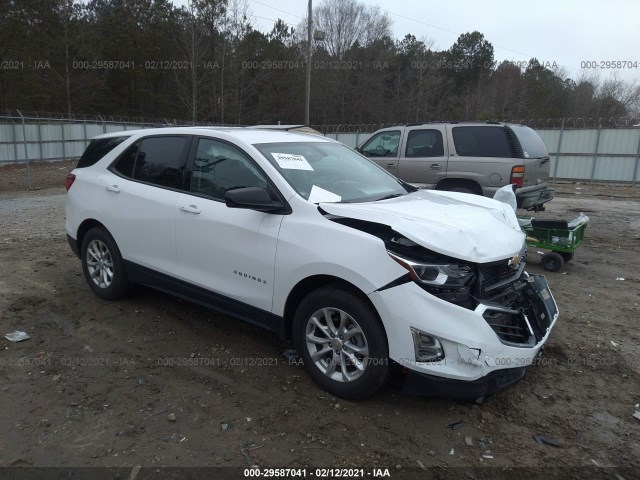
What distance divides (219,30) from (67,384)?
34831mm

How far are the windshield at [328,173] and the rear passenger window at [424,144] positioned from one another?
15.2 ft

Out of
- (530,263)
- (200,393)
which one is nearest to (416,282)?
(200,393)

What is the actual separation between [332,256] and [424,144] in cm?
658

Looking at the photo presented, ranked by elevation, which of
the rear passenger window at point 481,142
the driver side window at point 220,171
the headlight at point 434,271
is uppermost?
the rear passenger window at point 481,142

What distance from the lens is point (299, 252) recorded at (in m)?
3.33

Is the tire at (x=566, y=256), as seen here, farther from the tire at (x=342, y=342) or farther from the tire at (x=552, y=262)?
the tire at (x=342, y=342)

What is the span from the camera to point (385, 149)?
9.73m

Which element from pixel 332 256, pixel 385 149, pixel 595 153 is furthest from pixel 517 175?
pixel 595 153

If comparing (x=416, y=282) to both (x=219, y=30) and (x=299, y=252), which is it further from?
(x=219, y=30)

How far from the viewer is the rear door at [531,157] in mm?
8227

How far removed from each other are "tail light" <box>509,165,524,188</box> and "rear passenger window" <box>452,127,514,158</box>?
26 centimetres

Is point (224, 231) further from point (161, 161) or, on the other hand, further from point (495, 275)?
point (495, 275)

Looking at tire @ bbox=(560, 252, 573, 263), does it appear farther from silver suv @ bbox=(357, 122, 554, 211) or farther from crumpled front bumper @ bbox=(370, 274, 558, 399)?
crumpled front bumper @ bbox=(370, 274, 558, 399)

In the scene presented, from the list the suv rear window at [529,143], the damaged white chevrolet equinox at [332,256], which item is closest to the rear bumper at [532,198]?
the suv rear window at [529,143]
